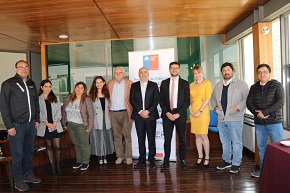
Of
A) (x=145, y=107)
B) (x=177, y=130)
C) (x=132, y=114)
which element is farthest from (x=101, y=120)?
(x=177, y=130)

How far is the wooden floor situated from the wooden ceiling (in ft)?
8.49

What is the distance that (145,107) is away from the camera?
14.5 ft

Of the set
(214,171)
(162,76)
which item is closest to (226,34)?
(162,76)

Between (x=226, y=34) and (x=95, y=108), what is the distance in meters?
3.62

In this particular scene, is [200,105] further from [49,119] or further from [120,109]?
[49,119]

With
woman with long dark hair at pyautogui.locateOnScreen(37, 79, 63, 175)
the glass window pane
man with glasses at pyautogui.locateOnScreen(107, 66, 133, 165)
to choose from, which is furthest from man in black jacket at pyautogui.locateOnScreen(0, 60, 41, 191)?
the glass window pane

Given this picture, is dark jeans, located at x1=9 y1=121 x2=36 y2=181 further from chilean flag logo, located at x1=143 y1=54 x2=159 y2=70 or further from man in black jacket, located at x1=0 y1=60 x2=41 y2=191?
chilean flag logo, located at x1=143 y1=54 x2=159 y2=70

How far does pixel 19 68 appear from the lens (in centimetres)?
363

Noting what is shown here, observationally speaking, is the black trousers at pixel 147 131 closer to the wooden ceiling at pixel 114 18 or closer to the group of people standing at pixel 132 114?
the group of people standing at pixel 132 114

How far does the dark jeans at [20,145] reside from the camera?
11.8ft

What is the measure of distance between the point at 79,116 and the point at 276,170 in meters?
3.13

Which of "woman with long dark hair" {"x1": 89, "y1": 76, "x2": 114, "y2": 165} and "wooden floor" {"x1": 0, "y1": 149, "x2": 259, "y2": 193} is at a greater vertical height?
"woman with long dark hair" {"x1": 89, "y1": 76, "x2": 114, "y2": 165}

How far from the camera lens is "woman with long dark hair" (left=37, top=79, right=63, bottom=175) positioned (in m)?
4.18

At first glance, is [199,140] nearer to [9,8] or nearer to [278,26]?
[278,26]
